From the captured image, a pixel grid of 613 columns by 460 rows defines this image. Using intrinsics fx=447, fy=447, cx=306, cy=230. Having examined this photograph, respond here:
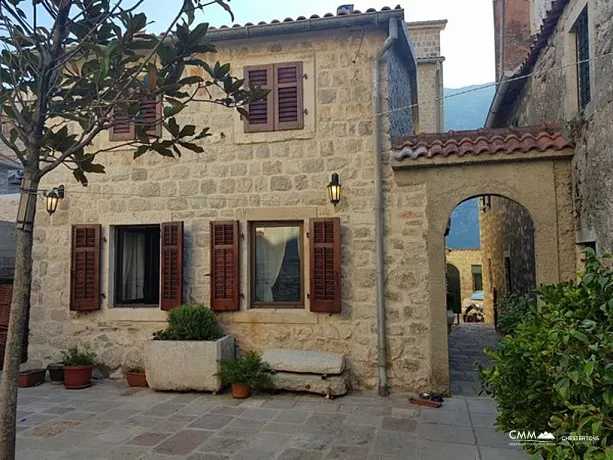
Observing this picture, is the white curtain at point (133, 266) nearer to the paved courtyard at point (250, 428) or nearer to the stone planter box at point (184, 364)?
the stone planter box at point (184, 364)

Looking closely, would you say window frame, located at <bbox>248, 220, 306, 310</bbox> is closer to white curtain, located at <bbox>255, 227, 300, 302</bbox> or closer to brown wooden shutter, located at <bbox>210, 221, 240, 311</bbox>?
white curtain, located at <bbox>255, 227, 300, 302</bbox>

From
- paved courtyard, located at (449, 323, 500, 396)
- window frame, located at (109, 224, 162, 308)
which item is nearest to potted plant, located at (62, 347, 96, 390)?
window frame, located at (109, 224, 162, 308)

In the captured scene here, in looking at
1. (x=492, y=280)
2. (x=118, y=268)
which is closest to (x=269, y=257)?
(x=118, y=268)

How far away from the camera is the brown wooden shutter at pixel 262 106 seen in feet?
21.6

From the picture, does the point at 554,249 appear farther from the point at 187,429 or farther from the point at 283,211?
the point at 187,429

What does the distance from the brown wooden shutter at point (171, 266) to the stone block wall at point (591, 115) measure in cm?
527

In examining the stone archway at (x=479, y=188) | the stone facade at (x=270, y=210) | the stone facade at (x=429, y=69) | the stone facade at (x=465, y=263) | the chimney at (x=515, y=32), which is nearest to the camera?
the stone archway at (x=479, y=188)

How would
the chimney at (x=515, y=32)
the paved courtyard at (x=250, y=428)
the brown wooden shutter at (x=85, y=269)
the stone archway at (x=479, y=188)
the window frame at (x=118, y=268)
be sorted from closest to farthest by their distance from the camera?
the paved courtyard at (x=250, y=428) → the stone archway at (x=479, y=188) → the brown wooden shutter at (x=85, y=269) → the window frame at (x=118, y=268) → the chimney at (x=515, y=32)

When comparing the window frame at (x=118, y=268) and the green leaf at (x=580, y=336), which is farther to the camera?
the window frame at (x=118, y=268)

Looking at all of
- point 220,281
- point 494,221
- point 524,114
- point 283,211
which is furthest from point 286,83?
point 494,221

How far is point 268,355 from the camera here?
6.12 metres

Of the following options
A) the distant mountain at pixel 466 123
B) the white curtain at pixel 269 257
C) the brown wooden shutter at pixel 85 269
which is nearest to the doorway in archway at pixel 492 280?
the white curtain at pixel 269 257

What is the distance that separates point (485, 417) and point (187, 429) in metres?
3.28

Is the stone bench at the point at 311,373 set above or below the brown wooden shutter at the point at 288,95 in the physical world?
below
